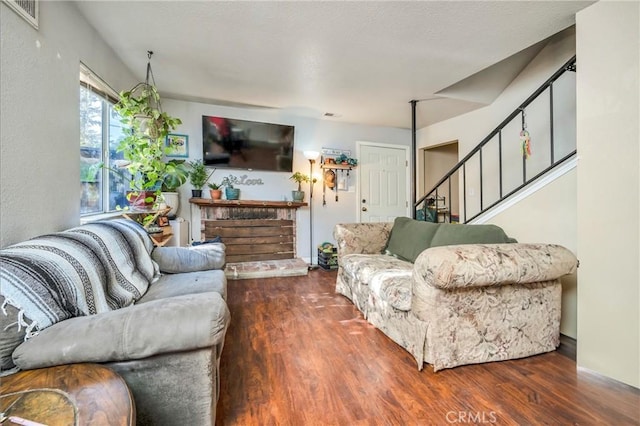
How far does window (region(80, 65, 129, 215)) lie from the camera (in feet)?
6.79

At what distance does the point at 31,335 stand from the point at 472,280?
187cm

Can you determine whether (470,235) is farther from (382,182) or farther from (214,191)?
(214,191)

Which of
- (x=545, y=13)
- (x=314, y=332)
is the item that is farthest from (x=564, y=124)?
(x=314, y=332)

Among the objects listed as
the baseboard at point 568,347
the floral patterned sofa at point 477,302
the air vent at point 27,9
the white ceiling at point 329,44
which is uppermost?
the white ceiling at point 329,44

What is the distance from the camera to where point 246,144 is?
396 centimetres

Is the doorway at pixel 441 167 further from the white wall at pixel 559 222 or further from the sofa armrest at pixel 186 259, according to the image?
the sofa armrest at pixel 186 259

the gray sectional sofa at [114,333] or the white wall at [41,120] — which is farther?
the white wall at [41,120]

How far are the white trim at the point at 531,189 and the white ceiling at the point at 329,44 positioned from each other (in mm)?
1031

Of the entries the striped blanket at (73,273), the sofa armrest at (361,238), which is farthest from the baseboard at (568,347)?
the striped blanket at (73,273)

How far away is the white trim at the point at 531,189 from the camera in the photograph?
6.33 feet

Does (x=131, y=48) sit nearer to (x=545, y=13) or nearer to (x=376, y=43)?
(x=376, y=43)

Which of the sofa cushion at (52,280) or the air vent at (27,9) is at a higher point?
the air vent at (27,9)

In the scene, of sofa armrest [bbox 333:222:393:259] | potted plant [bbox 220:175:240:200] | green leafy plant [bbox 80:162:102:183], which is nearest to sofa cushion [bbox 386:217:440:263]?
sofa armrest [bbox 333:222:393:259]

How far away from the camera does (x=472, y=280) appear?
150 centimetres
